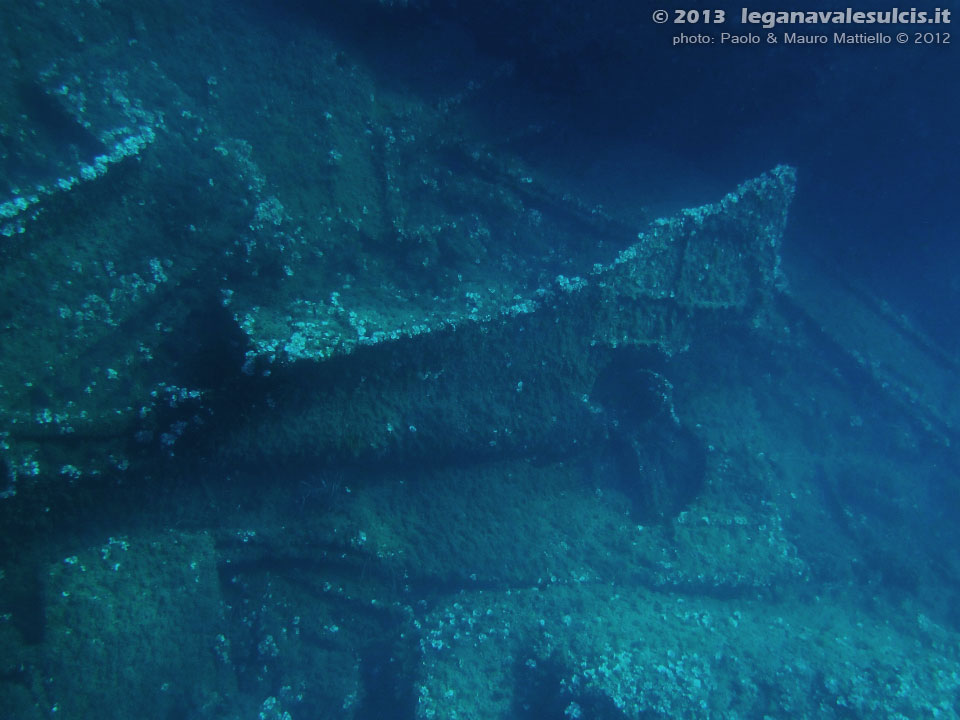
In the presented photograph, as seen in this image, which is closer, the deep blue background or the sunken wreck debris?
the sunken wreck debris

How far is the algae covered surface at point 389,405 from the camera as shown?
10.3 ft

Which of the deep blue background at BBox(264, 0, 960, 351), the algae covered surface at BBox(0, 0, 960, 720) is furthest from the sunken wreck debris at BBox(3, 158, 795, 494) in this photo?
the deep blue background at BBox(264, 0, 960, 351)

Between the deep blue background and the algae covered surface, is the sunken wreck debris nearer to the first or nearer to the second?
the algae covered surface

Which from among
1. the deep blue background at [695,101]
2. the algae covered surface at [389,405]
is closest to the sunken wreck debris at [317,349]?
the algae covered surface at [389,405]

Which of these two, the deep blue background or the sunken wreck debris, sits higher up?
the deep blue background

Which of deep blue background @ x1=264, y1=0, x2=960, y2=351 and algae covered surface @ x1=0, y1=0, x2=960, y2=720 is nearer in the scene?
algae covered surface @ x1=0, y1=0, x2=960, y2=720

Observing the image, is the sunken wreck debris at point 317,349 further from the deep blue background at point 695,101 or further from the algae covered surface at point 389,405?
the deep blue background at point 695,101

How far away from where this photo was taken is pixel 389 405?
3.65 metres

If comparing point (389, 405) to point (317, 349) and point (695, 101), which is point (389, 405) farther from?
point (695, 101)

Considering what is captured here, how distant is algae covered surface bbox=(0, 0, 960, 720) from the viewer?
10.3 ft

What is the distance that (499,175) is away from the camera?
14.3ft

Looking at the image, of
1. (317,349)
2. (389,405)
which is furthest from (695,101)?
(317,349)

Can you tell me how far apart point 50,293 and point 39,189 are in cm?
56

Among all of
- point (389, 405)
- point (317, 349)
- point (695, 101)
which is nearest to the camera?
point (317, 349)
